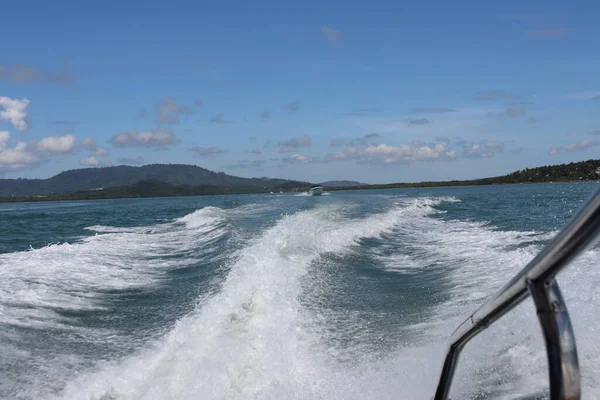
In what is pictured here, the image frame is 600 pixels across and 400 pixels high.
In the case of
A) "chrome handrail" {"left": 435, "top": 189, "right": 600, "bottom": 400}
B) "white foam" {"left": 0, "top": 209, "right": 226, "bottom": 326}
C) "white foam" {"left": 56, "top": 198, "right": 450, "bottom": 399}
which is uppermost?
"chrome handrail" {"left": 435, "top": 189, "right": 600, "bottom": 400}

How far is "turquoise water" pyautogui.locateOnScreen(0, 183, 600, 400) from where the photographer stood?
228 inches

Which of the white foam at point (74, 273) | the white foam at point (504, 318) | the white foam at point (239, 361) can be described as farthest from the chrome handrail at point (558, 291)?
the white foam at point (74, 273)

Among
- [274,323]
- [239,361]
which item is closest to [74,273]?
[274,323]

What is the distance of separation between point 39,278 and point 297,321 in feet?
22.1

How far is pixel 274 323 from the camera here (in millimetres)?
7941

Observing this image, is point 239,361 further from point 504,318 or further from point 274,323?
point 504,318

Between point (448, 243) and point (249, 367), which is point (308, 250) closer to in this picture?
point (448, 243)

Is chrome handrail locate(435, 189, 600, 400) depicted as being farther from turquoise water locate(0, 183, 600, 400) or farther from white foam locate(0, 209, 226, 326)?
white foam locate(0, 209, 226, 326)

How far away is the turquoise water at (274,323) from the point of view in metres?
5.79

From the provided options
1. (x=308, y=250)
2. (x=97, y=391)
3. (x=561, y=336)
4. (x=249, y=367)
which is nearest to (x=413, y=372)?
(x=249, y=367)

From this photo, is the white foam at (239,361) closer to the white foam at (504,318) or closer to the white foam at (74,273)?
the white foam at (504,318)

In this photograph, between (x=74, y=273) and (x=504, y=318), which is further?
(x=74, y=273)

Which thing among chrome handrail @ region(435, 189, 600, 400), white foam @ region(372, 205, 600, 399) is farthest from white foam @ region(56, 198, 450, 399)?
chrome handrail @ region(435, 189, 600, 400)

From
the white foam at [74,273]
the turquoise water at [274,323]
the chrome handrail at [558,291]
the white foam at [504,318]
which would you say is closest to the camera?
the chrome handrail at [558,291]
